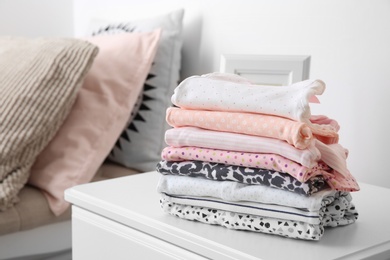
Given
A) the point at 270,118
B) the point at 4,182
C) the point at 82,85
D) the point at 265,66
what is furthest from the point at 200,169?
the point at 82,85

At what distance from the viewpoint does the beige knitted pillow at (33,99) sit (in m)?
1.34

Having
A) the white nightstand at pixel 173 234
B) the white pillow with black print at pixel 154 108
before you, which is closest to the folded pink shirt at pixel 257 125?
the white nightstand at pixel 173 234

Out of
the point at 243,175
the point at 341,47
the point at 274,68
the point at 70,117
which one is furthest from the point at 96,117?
the point at 243,175

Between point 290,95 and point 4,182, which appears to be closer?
point 290,95

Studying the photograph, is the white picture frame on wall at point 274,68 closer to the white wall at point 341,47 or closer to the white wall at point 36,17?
the white wall at point 341,47

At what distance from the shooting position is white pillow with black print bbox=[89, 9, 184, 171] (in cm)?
158

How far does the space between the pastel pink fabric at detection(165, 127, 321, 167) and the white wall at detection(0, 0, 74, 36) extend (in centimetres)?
135

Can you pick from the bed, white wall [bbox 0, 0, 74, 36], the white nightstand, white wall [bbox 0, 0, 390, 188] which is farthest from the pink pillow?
white wall [bbox 0, 0, 74, 36]

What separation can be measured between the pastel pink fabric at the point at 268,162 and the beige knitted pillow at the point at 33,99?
23.2 inches

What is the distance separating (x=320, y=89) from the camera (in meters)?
0.80

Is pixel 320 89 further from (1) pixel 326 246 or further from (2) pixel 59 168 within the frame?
(2) pixel 59 168

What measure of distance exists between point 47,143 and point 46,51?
237 millimetres

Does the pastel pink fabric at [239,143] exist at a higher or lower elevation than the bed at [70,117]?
higher

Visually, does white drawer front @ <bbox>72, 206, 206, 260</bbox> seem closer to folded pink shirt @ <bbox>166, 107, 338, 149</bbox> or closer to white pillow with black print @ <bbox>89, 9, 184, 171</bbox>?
folded pink shirt @ <bbox>166, 107, 338, 149</bbox>
